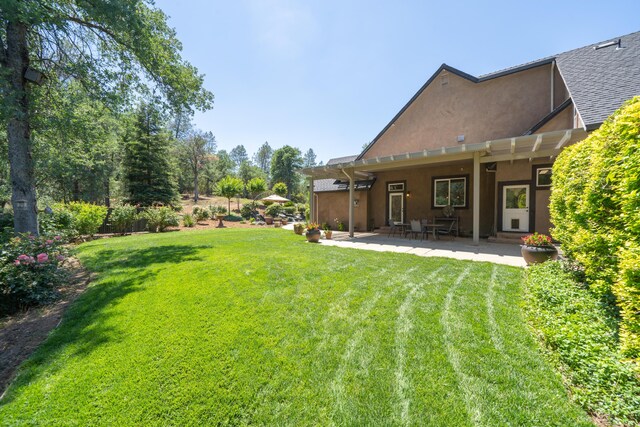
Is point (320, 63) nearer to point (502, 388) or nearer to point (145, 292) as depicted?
point (145, 292)

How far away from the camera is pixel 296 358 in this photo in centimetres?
259

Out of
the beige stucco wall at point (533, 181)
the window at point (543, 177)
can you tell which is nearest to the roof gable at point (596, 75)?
the beige stucco wall at point (533, 181)

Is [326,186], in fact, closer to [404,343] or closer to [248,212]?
[248,212]

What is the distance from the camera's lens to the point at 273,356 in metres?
2.62

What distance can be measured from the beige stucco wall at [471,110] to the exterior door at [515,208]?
2340 millimetres

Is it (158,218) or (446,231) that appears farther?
(158,218)

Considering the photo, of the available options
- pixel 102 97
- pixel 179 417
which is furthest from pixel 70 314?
pixel 102 97

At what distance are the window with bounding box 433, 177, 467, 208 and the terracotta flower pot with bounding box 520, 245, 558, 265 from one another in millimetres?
5850

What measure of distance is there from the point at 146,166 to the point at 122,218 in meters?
8.60

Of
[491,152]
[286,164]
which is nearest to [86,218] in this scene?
[491,152]

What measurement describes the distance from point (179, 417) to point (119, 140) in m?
26.1

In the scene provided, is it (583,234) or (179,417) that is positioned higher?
(583,234)

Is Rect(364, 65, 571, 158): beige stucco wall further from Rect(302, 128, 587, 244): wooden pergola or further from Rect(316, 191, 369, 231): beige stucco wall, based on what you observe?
Rect(316, 191, 369, 231): beige stucco wall

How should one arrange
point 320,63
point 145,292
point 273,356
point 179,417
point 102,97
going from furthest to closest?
point 320,63 < point 102,97 < point 145,292 < point 273,356 < point 179,417
